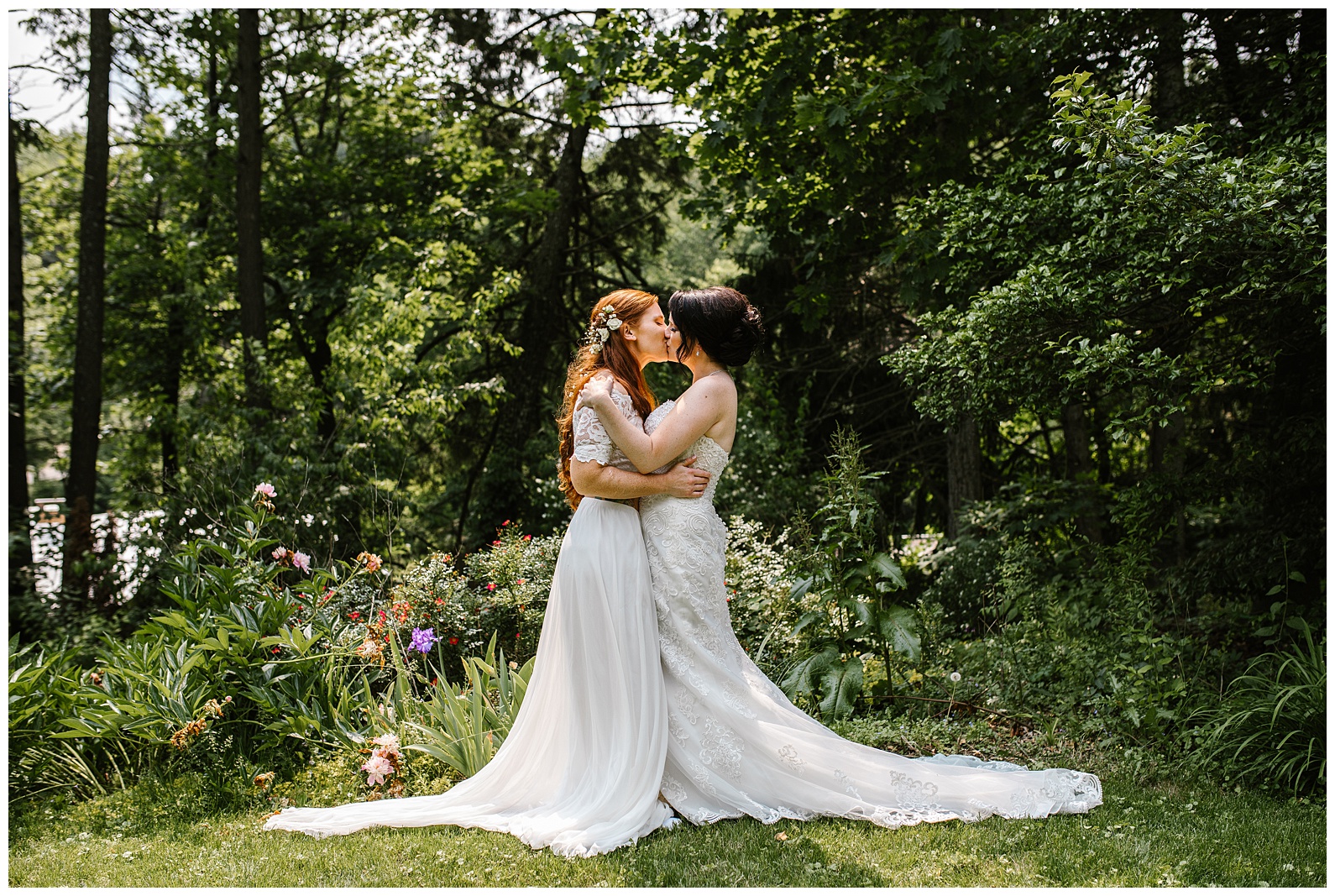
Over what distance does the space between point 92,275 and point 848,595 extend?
816cm

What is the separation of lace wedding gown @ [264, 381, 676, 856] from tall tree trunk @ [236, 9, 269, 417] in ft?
22.4

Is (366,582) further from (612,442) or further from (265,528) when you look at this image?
(612,442)

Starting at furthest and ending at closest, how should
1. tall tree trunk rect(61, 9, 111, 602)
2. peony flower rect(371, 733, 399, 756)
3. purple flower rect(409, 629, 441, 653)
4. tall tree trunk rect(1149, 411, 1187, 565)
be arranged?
tall tree trunk rect(61, 9, 111, 602), tall tree trunk rect(1149, 411, 1187, 565), purple flower rect(409, 629, 441, 653), peony flower rect(371, 733, 399, 756)

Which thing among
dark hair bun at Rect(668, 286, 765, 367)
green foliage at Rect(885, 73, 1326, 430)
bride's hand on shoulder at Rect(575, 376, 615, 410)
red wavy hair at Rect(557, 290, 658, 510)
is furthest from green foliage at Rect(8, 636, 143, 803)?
green foliage at Rect(885, 73, 1326, 430)

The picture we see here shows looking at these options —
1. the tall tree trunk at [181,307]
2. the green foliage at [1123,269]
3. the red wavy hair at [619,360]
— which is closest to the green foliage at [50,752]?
the red wavy hair at [619,360]

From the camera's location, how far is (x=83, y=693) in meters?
4.49

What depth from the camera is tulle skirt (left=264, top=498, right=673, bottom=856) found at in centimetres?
349

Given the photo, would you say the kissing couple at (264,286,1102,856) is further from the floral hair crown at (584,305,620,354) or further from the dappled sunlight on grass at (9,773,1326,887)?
the dappled sunlight on grass at (9,773,1326,887)

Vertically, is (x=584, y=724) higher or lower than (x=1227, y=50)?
lower

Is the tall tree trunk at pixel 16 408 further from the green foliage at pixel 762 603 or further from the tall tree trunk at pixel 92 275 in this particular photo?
the green foliage at pixel 762 603

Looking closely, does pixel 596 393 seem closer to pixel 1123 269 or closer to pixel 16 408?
pixel 1123 269

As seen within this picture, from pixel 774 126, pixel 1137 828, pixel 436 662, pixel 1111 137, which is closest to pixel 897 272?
pixel 774 126

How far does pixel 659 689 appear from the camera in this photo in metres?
3.62

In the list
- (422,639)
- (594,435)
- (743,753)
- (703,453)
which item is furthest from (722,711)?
(422,639)
